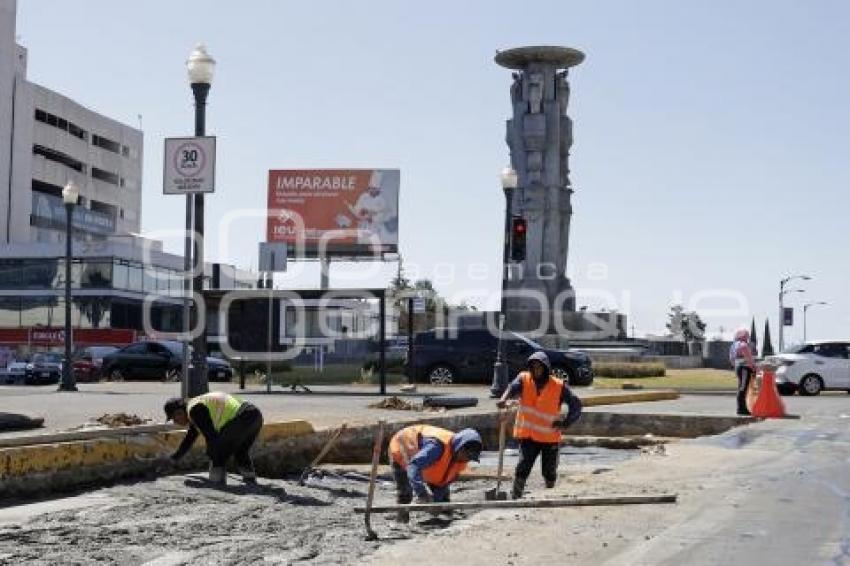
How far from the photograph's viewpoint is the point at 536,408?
34.7 feet

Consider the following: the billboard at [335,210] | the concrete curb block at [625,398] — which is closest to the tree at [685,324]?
the billboard at [335,210]

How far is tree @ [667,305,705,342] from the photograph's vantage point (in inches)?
4144

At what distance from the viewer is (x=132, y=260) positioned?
207 feet

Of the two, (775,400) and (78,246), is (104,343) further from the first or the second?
(775,400)

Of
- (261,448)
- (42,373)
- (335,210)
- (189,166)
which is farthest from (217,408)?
(335,210)

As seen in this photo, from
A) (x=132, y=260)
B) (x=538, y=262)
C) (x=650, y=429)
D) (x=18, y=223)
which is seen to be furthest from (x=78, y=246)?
(x=650, y=429)

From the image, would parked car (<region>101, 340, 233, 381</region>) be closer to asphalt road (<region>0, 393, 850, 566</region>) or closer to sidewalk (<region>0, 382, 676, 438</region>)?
sidewalk (<region>0, 382, 676, 438</region>)

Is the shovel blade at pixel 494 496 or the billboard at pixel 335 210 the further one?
the billboard at pixel 335 210

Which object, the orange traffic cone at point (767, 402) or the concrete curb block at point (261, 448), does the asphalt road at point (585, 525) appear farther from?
the orange traffic cone at point (767, 402)

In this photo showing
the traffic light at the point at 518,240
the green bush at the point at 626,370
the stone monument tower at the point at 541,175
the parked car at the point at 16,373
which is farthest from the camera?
the stone monument tower at the point at 541,175

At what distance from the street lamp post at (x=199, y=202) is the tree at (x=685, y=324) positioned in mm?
90441

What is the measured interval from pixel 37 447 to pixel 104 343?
52.1 meters

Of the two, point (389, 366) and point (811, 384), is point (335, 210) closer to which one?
point (389, 366)

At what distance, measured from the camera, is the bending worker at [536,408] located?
10.5 m
